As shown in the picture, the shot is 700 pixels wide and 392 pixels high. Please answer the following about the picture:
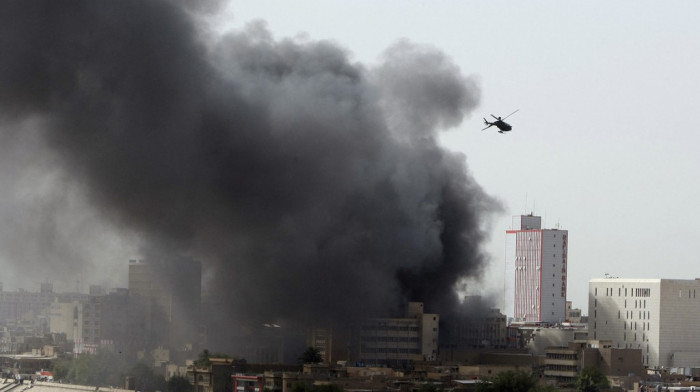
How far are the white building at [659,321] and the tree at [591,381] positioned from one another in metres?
15.6

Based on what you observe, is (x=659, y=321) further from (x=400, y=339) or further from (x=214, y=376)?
(x=214, y=376)

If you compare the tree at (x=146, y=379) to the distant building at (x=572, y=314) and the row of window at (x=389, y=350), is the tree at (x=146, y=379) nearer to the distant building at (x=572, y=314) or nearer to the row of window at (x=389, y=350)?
the row of window at (x=389, y=350)

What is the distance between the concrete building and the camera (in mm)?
75062

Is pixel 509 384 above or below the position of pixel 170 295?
below

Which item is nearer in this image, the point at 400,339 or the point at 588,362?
the point at 588,362

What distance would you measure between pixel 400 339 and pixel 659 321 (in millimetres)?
13509

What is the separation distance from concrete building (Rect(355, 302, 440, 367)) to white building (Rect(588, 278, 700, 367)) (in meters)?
11.4

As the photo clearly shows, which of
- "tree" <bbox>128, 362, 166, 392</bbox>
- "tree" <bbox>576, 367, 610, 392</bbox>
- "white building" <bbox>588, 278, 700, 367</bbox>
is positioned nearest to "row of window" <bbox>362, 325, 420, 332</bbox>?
"tree" <bbox>128, 362, 166, 392</bbox>

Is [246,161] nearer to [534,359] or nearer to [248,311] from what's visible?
[248,311]

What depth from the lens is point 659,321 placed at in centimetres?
8256

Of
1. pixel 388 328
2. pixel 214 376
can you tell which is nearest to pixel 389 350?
pixel 388 328

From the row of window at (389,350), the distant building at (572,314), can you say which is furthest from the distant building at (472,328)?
the distant building at (572,314)

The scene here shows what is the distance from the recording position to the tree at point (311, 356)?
7012 cm

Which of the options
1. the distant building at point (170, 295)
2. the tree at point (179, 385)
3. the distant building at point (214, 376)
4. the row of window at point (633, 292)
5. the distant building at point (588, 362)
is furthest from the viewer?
the row of window at point (633, 292)
